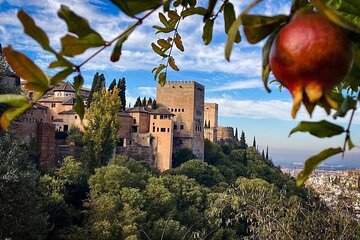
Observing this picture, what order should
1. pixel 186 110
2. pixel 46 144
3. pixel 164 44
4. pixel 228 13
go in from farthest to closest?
1. pixel 186 110
2. pixel 46 144
3. pixel 164 44
4. pixel 228 13

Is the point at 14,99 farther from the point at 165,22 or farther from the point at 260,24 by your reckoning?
the point at 165,22

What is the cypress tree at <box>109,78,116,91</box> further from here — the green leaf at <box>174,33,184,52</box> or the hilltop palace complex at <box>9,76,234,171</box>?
the green leaf at <box>174,33,184,52</box>

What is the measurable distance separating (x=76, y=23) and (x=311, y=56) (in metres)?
0.17

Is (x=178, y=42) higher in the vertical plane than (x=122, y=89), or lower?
lower

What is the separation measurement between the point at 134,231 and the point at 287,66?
11.9 meters

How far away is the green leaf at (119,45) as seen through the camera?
0.35 m

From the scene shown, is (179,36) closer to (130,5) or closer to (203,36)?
(203,36)

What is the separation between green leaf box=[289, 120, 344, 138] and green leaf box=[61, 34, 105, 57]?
0.50 feet

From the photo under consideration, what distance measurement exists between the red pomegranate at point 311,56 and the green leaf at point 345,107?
31mm

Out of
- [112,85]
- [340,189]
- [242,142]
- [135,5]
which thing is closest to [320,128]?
[135,5]

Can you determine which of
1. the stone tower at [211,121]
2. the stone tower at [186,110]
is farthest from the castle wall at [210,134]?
the stone tower at [186,110]

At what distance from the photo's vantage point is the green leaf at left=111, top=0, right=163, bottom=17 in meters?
0.31

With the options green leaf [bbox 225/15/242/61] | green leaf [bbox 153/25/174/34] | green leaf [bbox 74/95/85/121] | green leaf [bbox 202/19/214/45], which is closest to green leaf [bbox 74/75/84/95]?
green leaf [bbox 74/95/85/121]

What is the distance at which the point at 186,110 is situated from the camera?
25.3m
